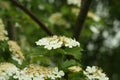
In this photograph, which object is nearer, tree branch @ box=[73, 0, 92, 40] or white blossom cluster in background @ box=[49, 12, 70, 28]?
tree branch @ box=[73, 0, 92, 40]

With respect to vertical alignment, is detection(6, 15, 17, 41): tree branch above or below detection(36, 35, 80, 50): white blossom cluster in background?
Result: above

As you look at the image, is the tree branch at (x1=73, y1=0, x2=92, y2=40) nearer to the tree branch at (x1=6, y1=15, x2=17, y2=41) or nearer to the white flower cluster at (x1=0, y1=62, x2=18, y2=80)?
the white flower cluster at (x1=0, y1=62, x2=18, y2=80)

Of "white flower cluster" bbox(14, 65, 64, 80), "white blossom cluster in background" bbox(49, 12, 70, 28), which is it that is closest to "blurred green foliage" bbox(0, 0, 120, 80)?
"white blossom cluster in background" bbox(49, 12, 70, 28)

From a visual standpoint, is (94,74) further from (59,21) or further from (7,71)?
(59,21)

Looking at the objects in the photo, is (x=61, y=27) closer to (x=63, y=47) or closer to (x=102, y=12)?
(x=63, y=47)

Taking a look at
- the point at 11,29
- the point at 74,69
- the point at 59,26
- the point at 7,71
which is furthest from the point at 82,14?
the point at 59,26

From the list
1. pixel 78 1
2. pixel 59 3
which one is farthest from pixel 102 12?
pixel 78 1

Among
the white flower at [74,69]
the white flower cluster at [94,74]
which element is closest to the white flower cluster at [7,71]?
the white flower at [74,69]

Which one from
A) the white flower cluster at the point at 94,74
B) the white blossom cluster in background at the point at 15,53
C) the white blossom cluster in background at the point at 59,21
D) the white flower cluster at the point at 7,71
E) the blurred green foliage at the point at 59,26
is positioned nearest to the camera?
the white flower cluster at the point at 7,71

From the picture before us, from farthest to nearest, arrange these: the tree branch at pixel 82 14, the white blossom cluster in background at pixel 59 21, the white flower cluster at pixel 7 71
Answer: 1. the white blossom cluster in background at pixel 59 21
2. the tree branch at pixel 82 14
3. the white flower cluster at pixel 7 71

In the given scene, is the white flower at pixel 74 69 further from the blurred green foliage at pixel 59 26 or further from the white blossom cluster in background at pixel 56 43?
the white blossom cluster in background at pixel 56 43
